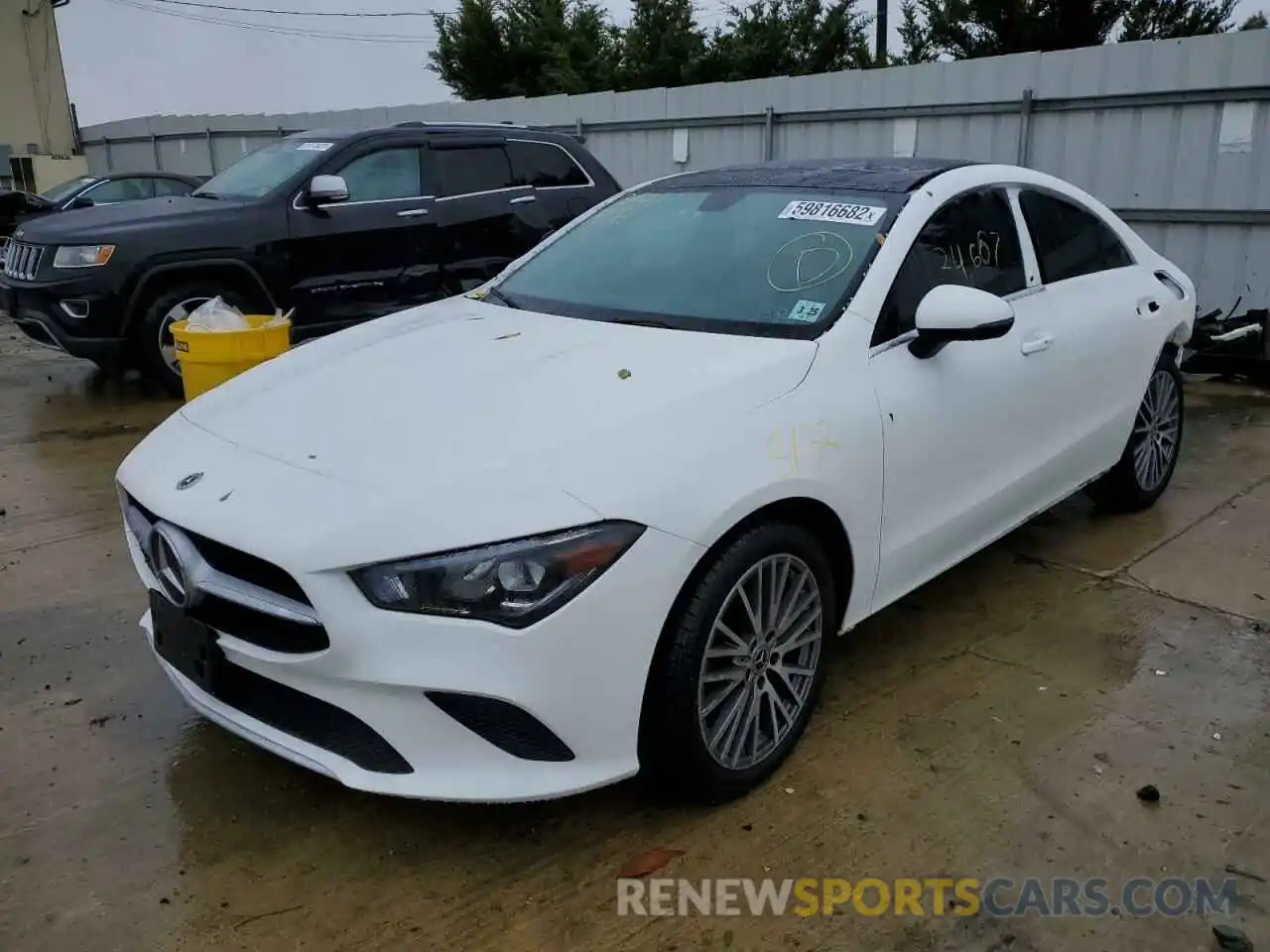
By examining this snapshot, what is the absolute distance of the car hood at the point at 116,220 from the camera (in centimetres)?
710

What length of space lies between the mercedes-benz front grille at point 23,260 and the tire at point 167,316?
746 millimetres

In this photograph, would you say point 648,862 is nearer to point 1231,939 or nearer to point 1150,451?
point 1231,939

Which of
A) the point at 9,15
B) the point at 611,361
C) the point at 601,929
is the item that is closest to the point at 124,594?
the point at 611,361

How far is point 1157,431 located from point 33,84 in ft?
94.8

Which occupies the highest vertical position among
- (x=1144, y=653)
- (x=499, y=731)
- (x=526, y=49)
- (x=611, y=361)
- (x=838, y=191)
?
(x=526, y=49)

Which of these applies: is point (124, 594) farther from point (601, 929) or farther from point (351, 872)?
point (601, 929)

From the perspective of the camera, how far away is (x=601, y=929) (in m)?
2.46

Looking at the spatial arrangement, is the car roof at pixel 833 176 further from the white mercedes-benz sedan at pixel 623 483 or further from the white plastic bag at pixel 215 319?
the white plastic bag at pixel 215 319

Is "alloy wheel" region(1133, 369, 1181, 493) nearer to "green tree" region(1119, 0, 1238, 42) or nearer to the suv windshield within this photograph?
the suv windshield

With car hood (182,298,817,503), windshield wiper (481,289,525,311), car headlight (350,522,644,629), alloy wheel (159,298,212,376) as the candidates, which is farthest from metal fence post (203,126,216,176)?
car headlight (350,522,644,629)

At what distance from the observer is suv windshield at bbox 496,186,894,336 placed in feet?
10.8

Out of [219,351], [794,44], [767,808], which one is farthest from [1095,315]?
[794,44]

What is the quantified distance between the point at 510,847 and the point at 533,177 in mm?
6634

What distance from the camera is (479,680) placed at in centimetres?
233
